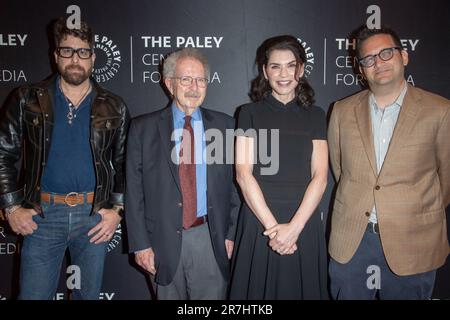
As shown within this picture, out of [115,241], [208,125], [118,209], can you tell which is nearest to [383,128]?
[208,125]

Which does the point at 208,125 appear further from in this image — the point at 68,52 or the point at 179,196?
the point at 68,52

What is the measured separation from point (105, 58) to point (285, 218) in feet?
6.71

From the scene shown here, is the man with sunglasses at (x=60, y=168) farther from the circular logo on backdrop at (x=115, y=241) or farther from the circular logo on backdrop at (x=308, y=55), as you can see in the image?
the circular logo on backdrop at (x=308, y=55)

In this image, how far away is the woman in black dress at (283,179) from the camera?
2.36m

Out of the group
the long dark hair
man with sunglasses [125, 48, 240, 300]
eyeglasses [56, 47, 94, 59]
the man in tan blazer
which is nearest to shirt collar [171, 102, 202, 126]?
man with sunglasses [125, 48, 240, 300]

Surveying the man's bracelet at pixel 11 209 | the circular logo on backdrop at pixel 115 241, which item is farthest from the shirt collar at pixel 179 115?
the circular logo on backdrop at pixel 115 241

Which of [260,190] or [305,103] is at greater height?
[305,103]

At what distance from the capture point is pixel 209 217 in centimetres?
244

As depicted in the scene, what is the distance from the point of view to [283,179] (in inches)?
94.3

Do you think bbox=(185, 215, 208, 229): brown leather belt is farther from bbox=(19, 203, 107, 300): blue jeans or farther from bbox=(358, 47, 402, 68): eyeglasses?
bbox=(358, 47, 402, 68): eyeglasses
